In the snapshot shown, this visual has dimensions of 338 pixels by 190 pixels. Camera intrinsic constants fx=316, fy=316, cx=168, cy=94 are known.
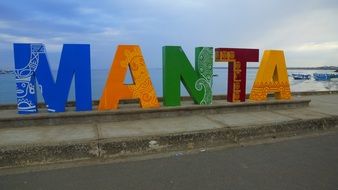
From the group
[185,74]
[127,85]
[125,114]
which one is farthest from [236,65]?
[125,114]

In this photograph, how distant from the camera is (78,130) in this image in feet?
21.2

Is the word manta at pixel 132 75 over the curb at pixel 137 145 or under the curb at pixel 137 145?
over

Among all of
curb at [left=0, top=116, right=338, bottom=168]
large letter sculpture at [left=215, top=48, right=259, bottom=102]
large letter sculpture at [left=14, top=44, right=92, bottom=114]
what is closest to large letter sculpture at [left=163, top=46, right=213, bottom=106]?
large letter sculpture at [left=215, top=48, right=259, bottom=102]

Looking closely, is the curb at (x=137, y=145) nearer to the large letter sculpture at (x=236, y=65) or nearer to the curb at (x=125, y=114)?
the curb at (x=125, y=114)

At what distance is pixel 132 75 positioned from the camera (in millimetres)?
7969

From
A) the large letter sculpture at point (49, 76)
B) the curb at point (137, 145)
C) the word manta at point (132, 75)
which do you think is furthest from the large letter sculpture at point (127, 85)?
the curb at point (137, 145)

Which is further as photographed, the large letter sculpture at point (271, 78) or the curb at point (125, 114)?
the large letter sculpture at point (271, 78)

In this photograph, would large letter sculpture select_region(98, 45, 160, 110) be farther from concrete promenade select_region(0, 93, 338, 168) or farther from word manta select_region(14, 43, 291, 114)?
concrete promenade select_region(0, 93, 338, 168)

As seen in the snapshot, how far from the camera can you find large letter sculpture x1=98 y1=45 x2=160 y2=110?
25.1 ft

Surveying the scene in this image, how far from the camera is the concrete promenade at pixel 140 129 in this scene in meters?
5.36

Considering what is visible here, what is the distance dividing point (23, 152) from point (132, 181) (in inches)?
80.1

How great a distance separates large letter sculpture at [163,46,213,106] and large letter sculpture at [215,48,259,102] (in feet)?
1.51

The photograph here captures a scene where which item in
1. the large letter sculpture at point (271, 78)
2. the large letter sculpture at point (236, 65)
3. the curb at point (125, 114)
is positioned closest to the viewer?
the curb at point (125, 114)

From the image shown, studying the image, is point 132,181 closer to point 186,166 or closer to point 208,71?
point 186,166
